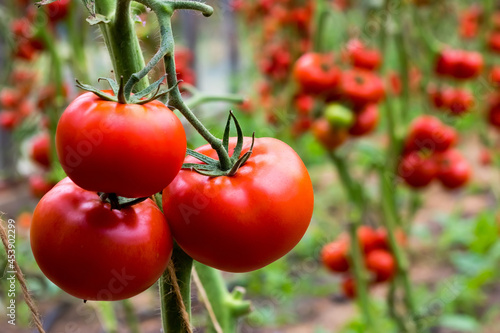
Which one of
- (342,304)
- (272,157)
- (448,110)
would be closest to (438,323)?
(342,304)

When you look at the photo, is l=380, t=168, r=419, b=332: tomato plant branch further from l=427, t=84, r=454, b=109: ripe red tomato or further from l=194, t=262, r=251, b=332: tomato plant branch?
l=194, t=262, r=251, b=332: tomato plant branch

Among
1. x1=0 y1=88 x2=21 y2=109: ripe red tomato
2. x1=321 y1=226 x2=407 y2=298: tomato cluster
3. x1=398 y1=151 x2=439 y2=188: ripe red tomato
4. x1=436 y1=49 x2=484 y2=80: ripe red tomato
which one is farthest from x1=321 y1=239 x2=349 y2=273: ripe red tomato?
x1=0 y1=88 x2=21 y2=109: ripe red tomato

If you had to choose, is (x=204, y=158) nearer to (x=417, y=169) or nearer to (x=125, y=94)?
(x=125, y=94)

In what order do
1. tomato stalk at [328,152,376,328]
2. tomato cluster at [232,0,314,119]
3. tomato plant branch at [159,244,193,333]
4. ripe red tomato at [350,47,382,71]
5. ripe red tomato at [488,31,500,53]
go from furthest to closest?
tomato cluster at [232,0,314,119] → ripe red tomato at [488,31,500,53] → ripe red tomato at [350,47,382,71] → tomato stalk at [328,152,376,328] → tomato plant branch at [159,244,193,333]

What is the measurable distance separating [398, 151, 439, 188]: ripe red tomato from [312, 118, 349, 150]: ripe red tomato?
164 millimetres

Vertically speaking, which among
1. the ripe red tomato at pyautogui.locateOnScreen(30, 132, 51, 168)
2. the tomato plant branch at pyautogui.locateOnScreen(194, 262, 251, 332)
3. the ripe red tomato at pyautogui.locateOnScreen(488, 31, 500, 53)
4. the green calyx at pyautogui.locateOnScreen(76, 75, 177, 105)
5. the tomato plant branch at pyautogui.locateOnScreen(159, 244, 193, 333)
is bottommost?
the ripe red tomato at pyautogui.locateOnScreen(30, 132, 51, 168)

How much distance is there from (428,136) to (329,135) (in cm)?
24

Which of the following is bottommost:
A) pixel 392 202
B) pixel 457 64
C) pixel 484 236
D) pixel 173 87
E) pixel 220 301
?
pixel 484 236

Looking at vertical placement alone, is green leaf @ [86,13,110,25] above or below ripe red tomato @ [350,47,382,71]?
above

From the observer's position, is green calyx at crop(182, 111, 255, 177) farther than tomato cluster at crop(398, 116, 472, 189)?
No

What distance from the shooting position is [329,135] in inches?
47.7

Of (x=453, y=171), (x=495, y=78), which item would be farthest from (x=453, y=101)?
(x=495, y=78)

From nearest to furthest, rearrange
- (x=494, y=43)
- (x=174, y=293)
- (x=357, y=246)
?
1. (x=174, y=293)
2. (x=357, y=246)
3. (x=494, y=43)

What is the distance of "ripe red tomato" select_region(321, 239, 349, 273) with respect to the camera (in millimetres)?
1234
